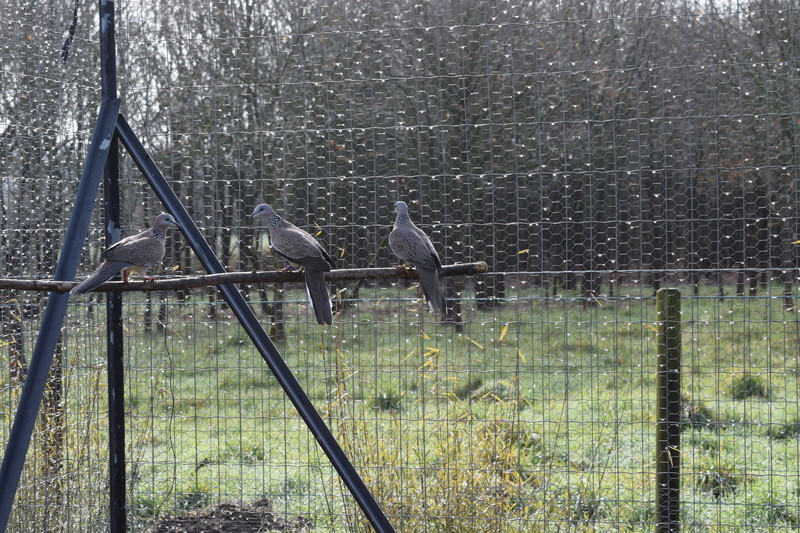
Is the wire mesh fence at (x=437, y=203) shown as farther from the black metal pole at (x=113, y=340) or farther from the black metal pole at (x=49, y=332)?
the black metal pole at (x=49, y=332)

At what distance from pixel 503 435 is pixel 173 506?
1808mm

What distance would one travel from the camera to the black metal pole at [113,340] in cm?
380

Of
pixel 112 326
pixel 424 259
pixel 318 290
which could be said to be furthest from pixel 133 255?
pixel 424 259

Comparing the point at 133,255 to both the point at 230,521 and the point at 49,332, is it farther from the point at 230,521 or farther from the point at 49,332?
the point at 230,521

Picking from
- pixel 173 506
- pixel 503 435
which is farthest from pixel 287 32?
pixel 173 506

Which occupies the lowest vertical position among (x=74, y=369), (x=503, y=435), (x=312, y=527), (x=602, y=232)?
(x=312, y=527)

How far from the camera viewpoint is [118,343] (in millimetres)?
4137

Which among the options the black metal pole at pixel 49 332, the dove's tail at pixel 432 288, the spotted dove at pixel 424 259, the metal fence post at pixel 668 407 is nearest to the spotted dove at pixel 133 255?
the black metal pole at pixel 49 332

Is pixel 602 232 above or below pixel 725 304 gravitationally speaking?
above

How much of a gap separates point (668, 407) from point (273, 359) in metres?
1.77

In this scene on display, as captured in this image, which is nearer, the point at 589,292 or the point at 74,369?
the point at 589,292

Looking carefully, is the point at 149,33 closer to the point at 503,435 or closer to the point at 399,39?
the point at 399,39

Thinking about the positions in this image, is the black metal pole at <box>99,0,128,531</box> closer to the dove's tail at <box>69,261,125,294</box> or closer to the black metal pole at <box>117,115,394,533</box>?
the black metal pole at <box>117,115,394,533</box>

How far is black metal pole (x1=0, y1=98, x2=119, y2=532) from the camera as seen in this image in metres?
3.09
